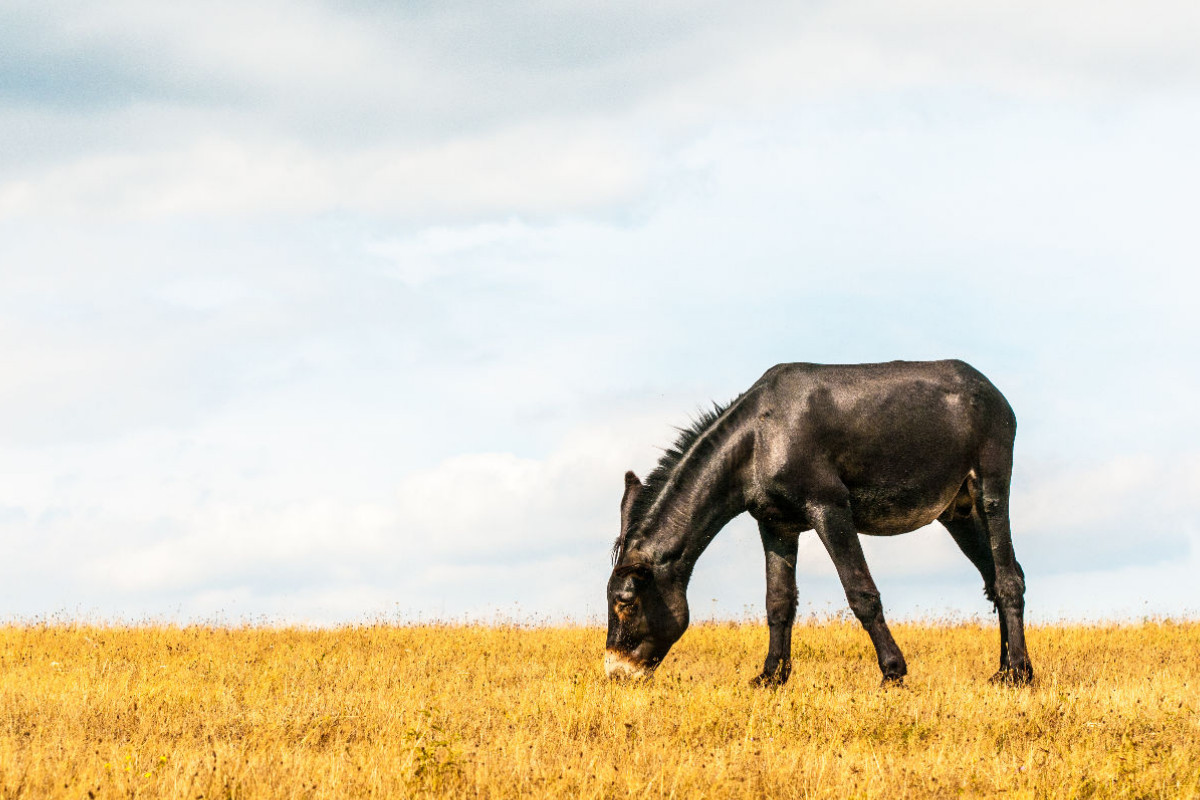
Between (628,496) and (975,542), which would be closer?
(628,496)

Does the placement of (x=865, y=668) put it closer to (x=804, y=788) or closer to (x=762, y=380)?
(x=762, y=380)

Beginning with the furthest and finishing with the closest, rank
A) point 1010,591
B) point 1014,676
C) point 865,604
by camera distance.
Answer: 1. point 1010,591
2. point 1014,676
3. point 865,604

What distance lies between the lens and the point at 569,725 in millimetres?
9656

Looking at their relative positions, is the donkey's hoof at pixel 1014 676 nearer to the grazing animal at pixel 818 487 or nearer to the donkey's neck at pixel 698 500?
the grazing animal at pixel 818 487

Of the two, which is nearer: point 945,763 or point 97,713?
point 945,763

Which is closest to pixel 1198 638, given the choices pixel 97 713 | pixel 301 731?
pixel 301 731

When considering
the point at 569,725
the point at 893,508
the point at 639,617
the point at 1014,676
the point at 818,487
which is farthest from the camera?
the point at 1014,676

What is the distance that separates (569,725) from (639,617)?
312 cm

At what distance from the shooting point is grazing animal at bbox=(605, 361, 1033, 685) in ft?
41.4

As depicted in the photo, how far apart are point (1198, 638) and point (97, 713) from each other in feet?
56.3

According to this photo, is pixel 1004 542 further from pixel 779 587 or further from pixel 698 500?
pixel 698 500

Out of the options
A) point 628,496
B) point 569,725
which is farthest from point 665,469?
point 569,725

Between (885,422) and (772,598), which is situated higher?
(885,422)

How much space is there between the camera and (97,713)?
10.8 metres
